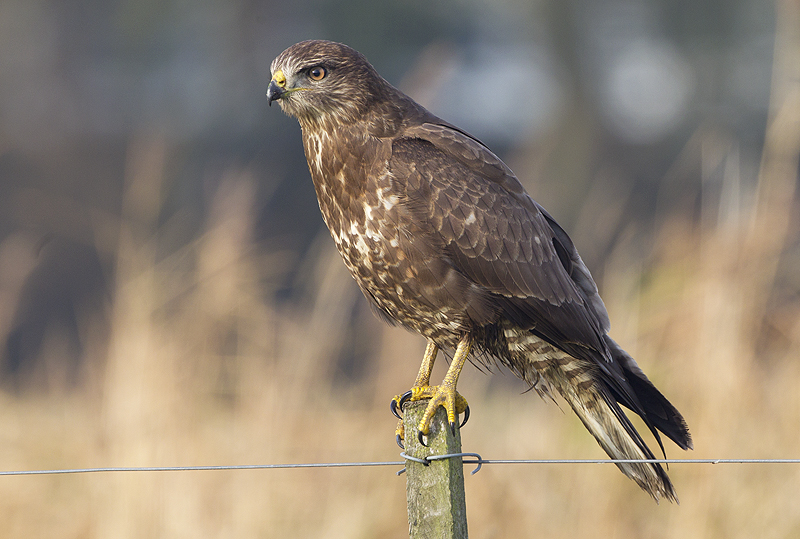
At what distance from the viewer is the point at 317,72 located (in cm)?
305

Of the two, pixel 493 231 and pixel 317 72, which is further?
pixel 317 72

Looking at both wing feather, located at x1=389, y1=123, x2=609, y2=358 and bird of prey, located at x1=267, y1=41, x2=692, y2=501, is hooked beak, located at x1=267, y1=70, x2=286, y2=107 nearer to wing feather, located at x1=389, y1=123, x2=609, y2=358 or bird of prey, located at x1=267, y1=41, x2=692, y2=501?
bird of prey, located at x1=267, y1=41, x2=692, y2=501

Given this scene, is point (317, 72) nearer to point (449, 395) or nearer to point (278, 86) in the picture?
point (278, 86)

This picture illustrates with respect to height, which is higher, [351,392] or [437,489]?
[351,392]

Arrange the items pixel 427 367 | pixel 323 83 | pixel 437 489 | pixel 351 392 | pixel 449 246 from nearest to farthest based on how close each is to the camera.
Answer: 1. pixel 437 489
2. pixel 449 246
3. pixel 323 83
4. pixel 427 367
5. pixel 351 392

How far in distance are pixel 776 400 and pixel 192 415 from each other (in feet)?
8.54

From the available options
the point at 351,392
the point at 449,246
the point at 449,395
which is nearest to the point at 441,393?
the point at 449,395

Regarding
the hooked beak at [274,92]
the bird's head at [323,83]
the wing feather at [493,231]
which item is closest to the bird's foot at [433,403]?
the wing feather at [493,231]

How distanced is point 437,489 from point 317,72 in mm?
1442

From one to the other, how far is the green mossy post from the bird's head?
1135 millimetres

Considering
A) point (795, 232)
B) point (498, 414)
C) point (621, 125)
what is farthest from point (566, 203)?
point (795, 232)

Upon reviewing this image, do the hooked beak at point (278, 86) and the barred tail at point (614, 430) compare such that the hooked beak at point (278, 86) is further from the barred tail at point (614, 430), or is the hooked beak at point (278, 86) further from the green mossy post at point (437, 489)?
the barred tail at point (614, 430)

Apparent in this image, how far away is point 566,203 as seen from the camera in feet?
36.1

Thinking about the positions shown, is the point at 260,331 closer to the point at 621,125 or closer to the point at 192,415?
the point at 192,415
